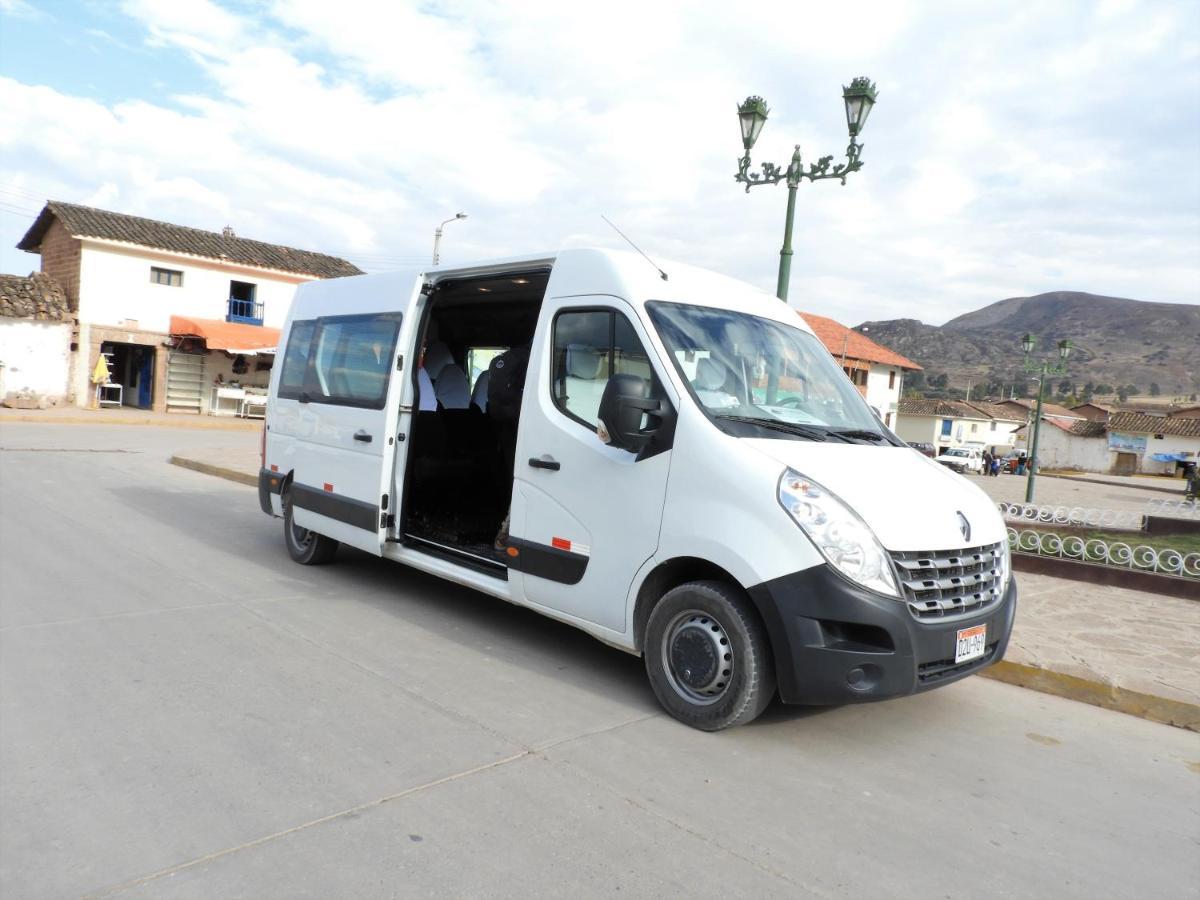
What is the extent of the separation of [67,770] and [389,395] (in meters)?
3.22

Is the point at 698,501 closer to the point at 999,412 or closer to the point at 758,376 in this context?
the point at 758,376

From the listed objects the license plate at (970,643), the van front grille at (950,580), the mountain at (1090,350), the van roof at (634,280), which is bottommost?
the license plate at (970,643)

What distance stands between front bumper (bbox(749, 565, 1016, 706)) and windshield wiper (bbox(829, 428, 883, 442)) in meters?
1.10

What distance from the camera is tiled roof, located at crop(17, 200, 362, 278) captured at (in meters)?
27.7

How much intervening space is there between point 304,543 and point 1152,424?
75.5 meters

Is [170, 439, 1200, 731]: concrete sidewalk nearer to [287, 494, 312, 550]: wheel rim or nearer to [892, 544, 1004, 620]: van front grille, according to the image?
[892, 544, 1004, 620]: van front grille

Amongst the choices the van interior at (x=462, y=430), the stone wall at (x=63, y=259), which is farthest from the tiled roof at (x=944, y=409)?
the van interior at (x=462, y=430)

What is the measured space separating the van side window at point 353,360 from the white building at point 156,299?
2323 centimetres

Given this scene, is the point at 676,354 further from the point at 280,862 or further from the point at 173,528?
the point at 173,528

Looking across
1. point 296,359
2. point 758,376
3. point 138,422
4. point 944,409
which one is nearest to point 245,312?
point 138,422

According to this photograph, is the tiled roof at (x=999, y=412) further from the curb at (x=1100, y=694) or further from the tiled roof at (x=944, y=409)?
the curb at (x=1100, y=694)

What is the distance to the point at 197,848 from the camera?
2850mm

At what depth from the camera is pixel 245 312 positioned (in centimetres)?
3180

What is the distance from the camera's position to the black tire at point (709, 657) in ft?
12.9
